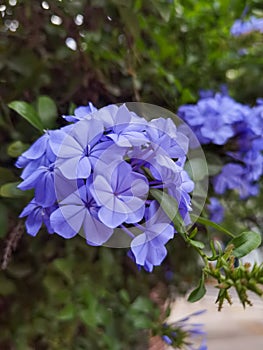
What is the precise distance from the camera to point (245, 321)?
0.60m

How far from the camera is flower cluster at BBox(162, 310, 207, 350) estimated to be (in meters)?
0.44

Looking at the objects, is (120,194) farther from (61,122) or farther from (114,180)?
(61,122)

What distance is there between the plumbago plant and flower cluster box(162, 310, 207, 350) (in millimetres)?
199

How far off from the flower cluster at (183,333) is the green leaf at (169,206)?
0.22 meters

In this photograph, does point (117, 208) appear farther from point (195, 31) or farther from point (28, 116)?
point (195, 31)

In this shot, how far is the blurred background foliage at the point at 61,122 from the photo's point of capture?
0.42 metres

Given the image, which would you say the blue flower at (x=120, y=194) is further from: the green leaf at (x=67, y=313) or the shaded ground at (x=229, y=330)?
the shaded ground at (x=229, y=330)

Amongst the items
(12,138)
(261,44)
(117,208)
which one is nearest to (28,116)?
(12,138)

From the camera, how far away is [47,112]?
1.25 feet

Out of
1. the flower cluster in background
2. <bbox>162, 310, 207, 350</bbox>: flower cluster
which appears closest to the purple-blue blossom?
the flower cluster in background

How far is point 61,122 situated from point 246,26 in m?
0.28

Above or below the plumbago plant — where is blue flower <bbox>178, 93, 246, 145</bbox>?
below

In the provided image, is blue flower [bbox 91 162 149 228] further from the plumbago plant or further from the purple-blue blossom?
the purple-blue blossom

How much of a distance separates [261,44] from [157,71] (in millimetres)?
160
